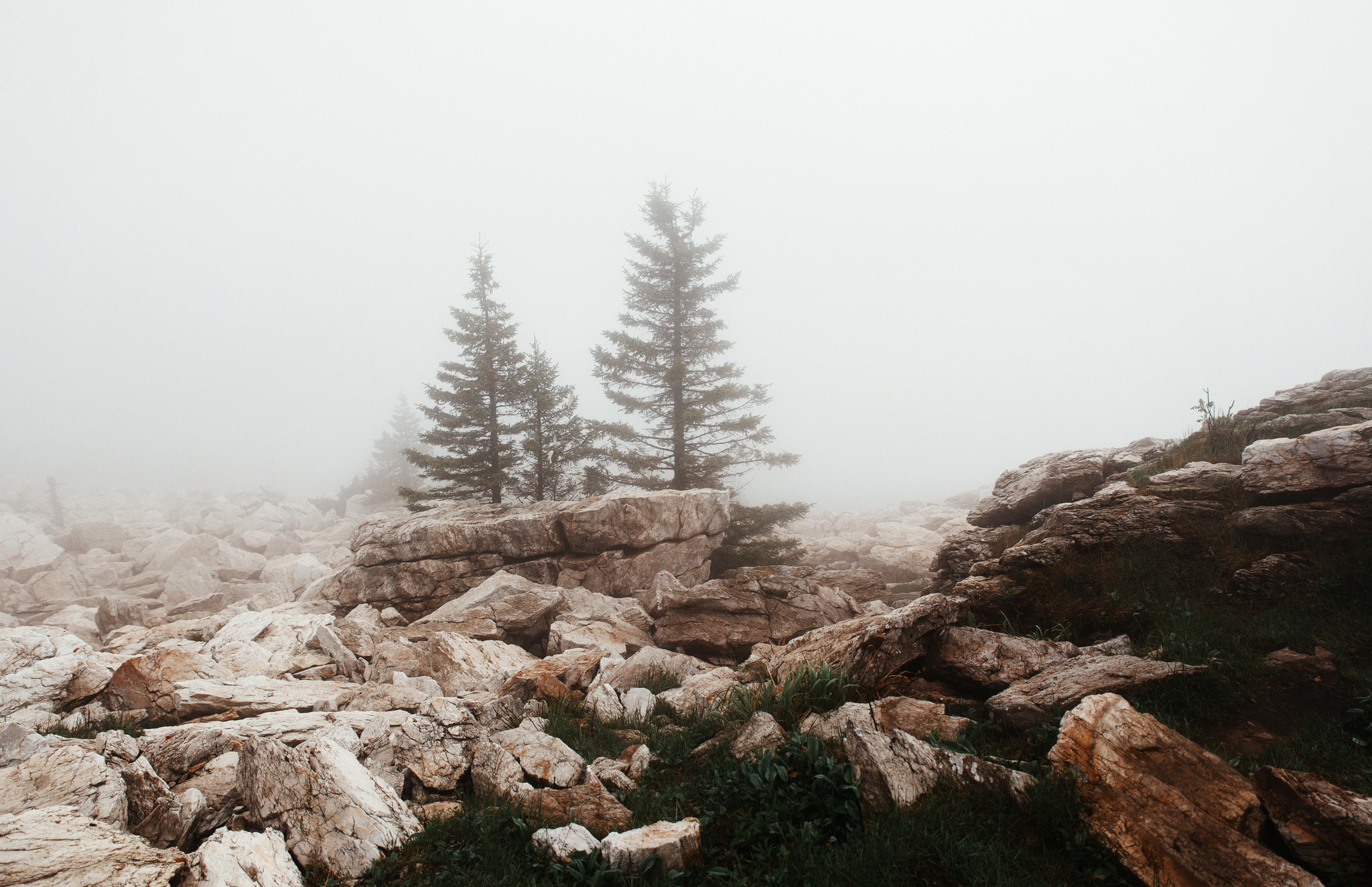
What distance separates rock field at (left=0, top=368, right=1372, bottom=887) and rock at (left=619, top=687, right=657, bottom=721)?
4 cm

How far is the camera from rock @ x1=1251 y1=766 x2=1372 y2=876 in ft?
9.86

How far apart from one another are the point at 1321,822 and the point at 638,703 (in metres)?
6.10

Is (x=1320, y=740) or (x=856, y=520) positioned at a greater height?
(x=1320, y=740)

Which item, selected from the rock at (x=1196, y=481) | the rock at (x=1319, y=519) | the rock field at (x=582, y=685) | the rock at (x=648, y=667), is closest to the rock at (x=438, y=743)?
the rock field at (x=582, y=685)

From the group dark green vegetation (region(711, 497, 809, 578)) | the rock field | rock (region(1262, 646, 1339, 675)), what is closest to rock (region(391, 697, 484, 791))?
the rock field

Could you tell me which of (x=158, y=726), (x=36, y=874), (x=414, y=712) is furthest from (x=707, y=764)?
(x=158, y=726)

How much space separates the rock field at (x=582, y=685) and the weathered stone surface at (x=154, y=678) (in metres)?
0.05

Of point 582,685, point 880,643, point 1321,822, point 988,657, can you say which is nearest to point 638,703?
point 582,685

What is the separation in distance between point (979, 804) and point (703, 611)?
7.51 m

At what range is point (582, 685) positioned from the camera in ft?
26.1

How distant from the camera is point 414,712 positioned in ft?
22.2

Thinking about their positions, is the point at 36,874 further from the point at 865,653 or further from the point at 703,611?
the point at 703,611

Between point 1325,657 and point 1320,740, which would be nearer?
point 1320,740

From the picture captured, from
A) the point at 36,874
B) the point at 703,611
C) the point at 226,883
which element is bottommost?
the point at 703,611
